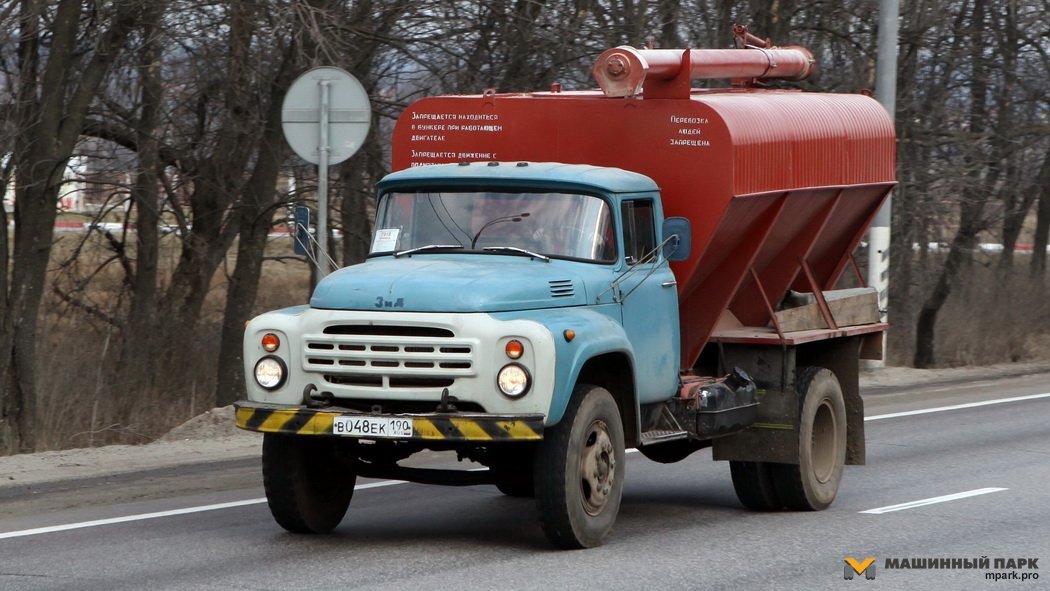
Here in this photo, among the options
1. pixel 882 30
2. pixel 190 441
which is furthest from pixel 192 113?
pixel 882 30

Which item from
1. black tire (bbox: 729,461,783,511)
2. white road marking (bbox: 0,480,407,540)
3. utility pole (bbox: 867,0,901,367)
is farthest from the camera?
utility pole (bbox: 867,0,901,367)

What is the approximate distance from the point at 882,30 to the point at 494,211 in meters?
11.7

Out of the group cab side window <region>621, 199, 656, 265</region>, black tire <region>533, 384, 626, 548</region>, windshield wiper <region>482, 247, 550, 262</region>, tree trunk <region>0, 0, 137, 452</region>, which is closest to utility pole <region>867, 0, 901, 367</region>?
tree trunk <region>0, 0, 137, 452</region>

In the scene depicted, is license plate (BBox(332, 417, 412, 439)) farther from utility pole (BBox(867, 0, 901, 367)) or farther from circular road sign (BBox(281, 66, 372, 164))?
utility pole (BBox(867, 0, 901, 367))

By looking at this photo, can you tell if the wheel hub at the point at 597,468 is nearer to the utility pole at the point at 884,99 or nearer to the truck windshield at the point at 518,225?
the truck windshield at the point at 518,225

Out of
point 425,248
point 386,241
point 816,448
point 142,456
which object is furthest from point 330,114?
point 816,448

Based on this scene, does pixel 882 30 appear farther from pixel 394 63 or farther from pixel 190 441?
pixel 190 441

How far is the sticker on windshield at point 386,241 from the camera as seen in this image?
8.76 m

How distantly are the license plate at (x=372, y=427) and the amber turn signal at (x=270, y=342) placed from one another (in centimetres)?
61

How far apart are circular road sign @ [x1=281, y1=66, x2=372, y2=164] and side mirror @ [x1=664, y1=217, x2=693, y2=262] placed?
387cm

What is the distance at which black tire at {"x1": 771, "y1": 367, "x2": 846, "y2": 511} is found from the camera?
991cm

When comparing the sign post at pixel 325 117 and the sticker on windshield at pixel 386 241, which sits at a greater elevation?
the sign post at pixel 325 117

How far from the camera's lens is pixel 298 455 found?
8.26 metres

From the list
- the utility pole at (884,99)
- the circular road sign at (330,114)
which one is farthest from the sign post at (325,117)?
the utility pole at (884,99)
